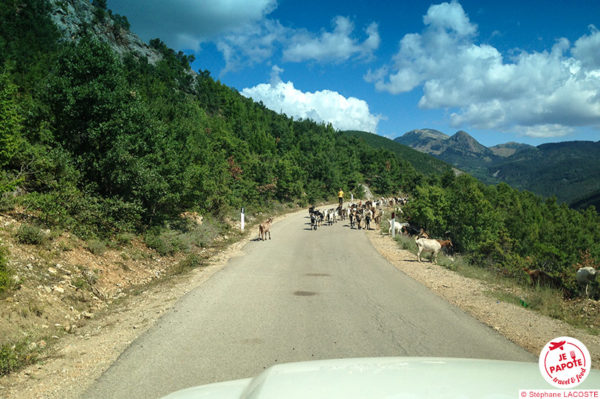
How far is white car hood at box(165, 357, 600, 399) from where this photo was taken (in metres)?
1.96

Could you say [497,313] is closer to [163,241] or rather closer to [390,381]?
[390,381]

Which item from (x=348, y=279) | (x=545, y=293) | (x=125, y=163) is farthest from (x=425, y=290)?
(x=125, y=163)

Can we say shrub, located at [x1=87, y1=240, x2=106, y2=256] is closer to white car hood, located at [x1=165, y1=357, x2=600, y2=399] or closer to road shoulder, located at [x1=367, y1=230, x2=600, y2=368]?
white car hood, located at [x1=165, y1=357, x2=600, y2=399]

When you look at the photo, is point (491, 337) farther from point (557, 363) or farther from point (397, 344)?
point (557, 363)

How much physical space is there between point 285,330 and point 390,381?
159 inches

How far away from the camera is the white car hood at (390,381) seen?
1.96m

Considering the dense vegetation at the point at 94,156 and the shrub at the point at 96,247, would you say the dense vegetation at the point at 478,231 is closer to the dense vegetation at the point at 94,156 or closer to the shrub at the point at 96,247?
the dense vegetation at the point at 94,156

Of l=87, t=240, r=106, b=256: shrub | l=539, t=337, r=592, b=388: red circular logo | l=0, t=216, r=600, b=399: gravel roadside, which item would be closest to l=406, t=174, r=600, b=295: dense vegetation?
l=0, t=216, r=600, b=399: gravel roadside

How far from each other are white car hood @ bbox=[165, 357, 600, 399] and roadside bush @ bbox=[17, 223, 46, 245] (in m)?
8.50

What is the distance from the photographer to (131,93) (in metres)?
15.6

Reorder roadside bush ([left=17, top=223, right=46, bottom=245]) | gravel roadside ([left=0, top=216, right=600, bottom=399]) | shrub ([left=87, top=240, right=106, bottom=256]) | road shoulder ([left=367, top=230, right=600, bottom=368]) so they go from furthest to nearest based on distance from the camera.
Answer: shrub ([left=87, top=240, right=106, bottom=256])
roadside bush ([left=17, top=223, right=46, bottom=245])
road shoulder ([left=367, top=230, right=600, bottom=368])
gravel roadside ([left=0, top=216, right=600, bottom=399])

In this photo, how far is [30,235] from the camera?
8672mm

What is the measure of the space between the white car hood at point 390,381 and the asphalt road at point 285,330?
2131 millimetres

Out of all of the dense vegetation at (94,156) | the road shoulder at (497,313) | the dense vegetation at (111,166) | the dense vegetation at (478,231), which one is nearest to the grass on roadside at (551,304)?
the road shoulder at (497,313)
